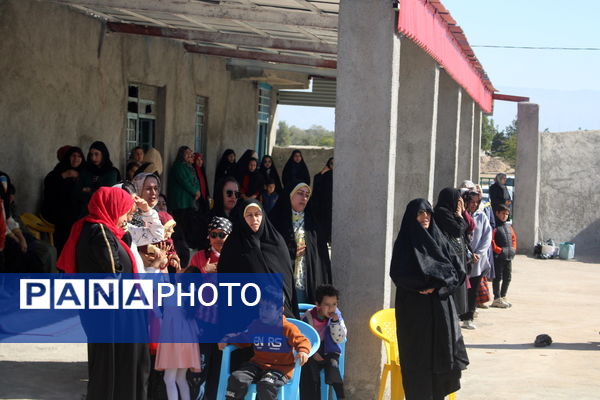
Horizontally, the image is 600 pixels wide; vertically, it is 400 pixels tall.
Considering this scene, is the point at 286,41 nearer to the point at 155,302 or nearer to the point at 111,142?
the point at 111,142

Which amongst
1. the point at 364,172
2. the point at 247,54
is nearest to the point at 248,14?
the point at 364,172

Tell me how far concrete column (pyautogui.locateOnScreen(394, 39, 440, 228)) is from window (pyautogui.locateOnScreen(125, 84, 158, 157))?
14.1 ft

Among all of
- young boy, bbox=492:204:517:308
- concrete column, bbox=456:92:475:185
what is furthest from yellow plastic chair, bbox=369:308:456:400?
concrete column, bbox=456:92:475:185

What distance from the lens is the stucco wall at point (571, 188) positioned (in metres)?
20.3

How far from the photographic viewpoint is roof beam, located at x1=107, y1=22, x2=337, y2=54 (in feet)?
35.2

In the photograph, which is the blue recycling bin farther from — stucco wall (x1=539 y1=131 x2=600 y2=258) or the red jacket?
the red jacket

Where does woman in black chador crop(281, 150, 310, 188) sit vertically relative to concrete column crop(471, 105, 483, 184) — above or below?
below

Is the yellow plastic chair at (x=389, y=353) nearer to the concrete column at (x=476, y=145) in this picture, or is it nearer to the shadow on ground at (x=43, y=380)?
the shadow on ground at (x=43, y=380)

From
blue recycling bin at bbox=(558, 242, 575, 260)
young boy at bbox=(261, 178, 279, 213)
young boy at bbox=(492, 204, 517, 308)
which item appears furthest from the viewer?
blue recycling bin at bbox=(558, 242, 575, 260)

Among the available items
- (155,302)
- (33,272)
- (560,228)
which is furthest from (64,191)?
(560,228)

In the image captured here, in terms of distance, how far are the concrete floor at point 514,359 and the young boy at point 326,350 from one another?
151 cm

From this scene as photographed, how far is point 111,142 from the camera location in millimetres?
11195

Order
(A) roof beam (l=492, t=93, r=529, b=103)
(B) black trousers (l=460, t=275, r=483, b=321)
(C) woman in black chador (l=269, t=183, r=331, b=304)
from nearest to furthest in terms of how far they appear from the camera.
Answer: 1. (C) woman in black chador (l=269, t=183, r=331, b=304)
2. (B) black trousers (l=460, t=275, r=483, b=321)
3. (A) roof beam (l=492, t=93, r=529, b=103)

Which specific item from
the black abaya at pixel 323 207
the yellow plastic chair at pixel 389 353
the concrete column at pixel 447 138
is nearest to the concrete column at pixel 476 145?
the concrete column at pixel 447 138
